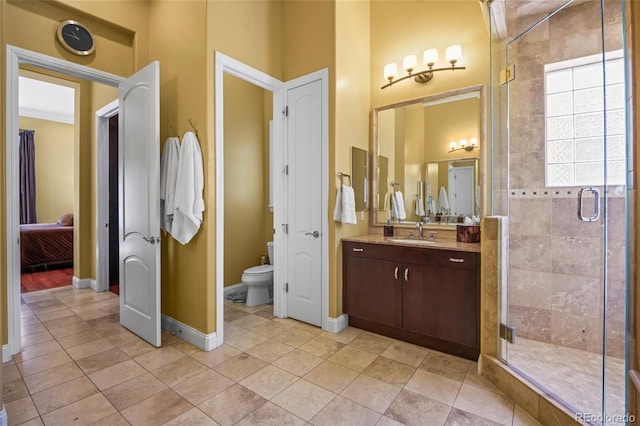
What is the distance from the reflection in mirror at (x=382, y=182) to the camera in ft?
10.8

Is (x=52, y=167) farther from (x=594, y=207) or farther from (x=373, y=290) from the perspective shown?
(x=594, y=207)

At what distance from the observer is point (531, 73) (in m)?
2.57

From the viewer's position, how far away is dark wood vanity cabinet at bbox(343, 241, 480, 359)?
2.33m

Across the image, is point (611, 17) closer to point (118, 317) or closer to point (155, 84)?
point (155, 84)

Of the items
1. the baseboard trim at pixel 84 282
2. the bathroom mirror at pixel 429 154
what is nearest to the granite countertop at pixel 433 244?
the bathroom mirror at pixel 429 154

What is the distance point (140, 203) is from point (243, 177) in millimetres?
1642

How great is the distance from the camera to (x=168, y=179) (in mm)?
2641

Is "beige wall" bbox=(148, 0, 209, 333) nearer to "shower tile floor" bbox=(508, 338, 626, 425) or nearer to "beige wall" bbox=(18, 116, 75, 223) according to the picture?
"shower tile floor" bbox=(508, 338, 626, 425)

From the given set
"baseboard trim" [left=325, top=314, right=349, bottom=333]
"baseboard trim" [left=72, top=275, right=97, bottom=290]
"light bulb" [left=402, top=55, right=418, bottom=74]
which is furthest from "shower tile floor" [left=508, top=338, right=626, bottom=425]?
"baseboard trim" [left=72, top=275, right=97, bottom=290]

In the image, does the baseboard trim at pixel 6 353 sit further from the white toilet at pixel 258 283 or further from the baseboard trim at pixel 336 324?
the baseboard trim at pixel 336 324

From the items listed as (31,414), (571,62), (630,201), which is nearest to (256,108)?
(571,62)

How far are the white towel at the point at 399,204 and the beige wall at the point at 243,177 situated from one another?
6.38ft

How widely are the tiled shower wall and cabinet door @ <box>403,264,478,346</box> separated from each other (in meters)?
0.41

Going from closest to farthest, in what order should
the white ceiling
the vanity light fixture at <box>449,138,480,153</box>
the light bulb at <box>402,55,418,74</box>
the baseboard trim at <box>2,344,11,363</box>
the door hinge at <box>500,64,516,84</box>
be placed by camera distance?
the baseboard trim at <box>2,344,11,363</box> → the door hinge at <box>500,64,516,84</box> → the vanity light fixture at <box>449,138,480,153</box> → the light bulb at <box>402,55,418,74</box> → the white ceiling
